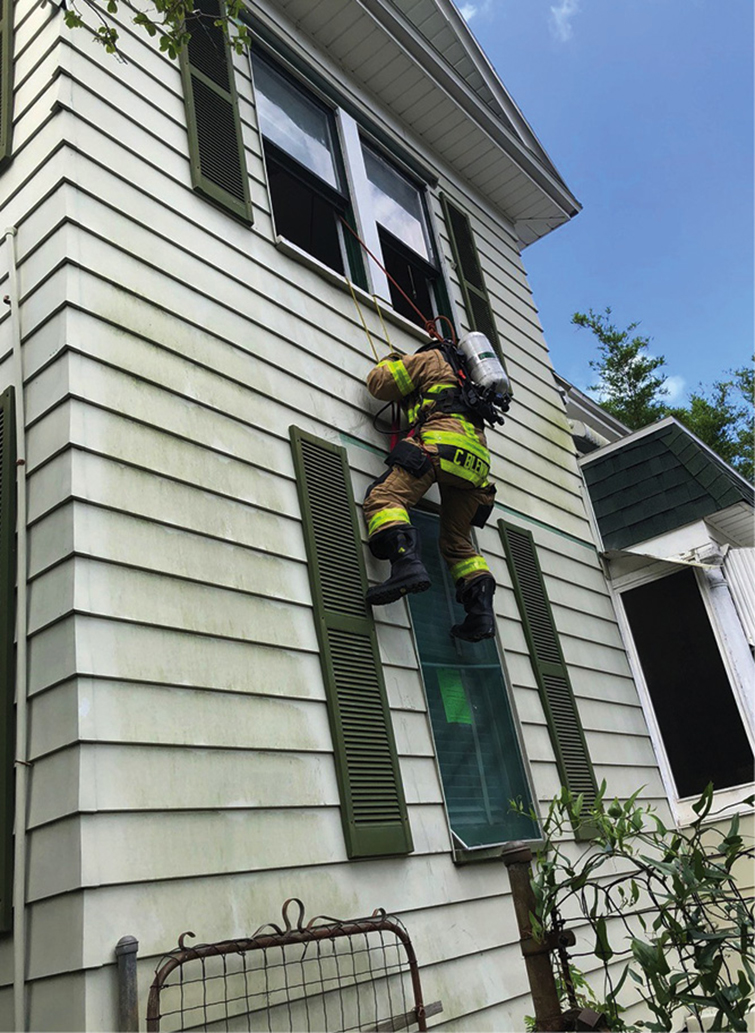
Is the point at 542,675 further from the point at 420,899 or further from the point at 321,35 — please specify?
the point at 321,35

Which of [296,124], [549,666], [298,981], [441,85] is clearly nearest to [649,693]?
[549,666]

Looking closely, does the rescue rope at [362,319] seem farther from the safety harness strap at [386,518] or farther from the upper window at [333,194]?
the safety harness strap at [386,518]

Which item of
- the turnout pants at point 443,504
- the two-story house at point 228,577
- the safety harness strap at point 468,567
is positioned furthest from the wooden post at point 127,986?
the safety harness strap at point 468,567

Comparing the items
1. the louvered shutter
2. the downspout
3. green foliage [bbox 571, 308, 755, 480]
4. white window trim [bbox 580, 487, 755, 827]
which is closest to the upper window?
the louvered shutter

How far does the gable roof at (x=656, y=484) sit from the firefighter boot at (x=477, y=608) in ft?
9.26

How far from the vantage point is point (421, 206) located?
6.95 metres

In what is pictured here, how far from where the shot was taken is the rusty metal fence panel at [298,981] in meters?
2.78

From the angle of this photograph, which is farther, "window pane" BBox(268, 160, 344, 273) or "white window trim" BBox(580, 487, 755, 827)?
"white window trim" BBox(580, 487, 755, 827)

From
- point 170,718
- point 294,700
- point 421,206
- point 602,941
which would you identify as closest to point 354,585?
point 294,700

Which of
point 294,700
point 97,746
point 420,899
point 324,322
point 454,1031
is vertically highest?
point 324,322

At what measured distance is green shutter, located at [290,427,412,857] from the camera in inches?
146

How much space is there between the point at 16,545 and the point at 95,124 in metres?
1.97

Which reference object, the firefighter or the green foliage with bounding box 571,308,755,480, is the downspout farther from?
the green foliage with bounding box 571,308,755,480

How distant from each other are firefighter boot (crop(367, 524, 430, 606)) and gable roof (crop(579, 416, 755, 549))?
3.44 m
